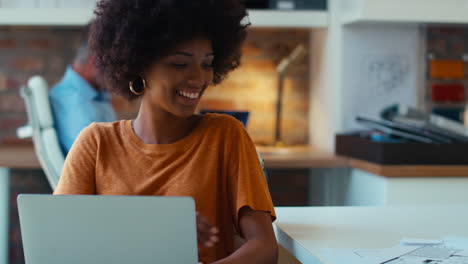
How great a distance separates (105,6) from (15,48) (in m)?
1.81

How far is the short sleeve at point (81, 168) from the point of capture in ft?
4.28

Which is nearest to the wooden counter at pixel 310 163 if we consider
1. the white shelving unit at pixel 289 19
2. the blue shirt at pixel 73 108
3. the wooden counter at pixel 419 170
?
the wooden counter at pixel 419 170

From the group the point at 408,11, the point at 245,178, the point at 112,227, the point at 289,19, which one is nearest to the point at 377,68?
the point at 408,11

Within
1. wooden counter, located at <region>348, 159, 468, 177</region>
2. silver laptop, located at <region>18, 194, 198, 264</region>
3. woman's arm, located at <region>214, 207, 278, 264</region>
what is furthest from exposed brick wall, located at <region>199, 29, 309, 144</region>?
silver laptop, located at <region>18, 194, 198, 264</region>

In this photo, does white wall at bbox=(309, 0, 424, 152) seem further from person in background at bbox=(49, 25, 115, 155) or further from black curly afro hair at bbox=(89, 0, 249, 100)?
black curly afro hair at bbox=(89, 0, 249, 100)

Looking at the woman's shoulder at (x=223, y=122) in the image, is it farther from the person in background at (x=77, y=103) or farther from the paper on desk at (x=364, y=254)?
the person in background at (x=77, y=103)

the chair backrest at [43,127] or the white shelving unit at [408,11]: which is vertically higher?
the white shelving unit at [408,11]

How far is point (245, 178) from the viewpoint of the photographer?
126 centimetres

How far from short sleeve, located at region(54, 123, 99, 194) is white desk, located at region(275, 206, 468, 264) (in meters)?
0.42

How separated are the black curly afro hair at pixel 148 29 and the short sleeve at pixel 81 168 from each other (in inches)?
6.3

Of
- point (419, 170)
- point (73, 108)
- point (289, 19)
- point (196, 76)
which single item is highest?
point (289, 19)

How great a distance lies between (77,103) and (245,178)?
4.33 ft

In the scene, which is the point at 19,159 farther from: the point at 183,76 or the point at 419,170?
the point at 419,170

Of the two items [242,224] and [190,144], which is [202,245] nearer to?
[242,224]
